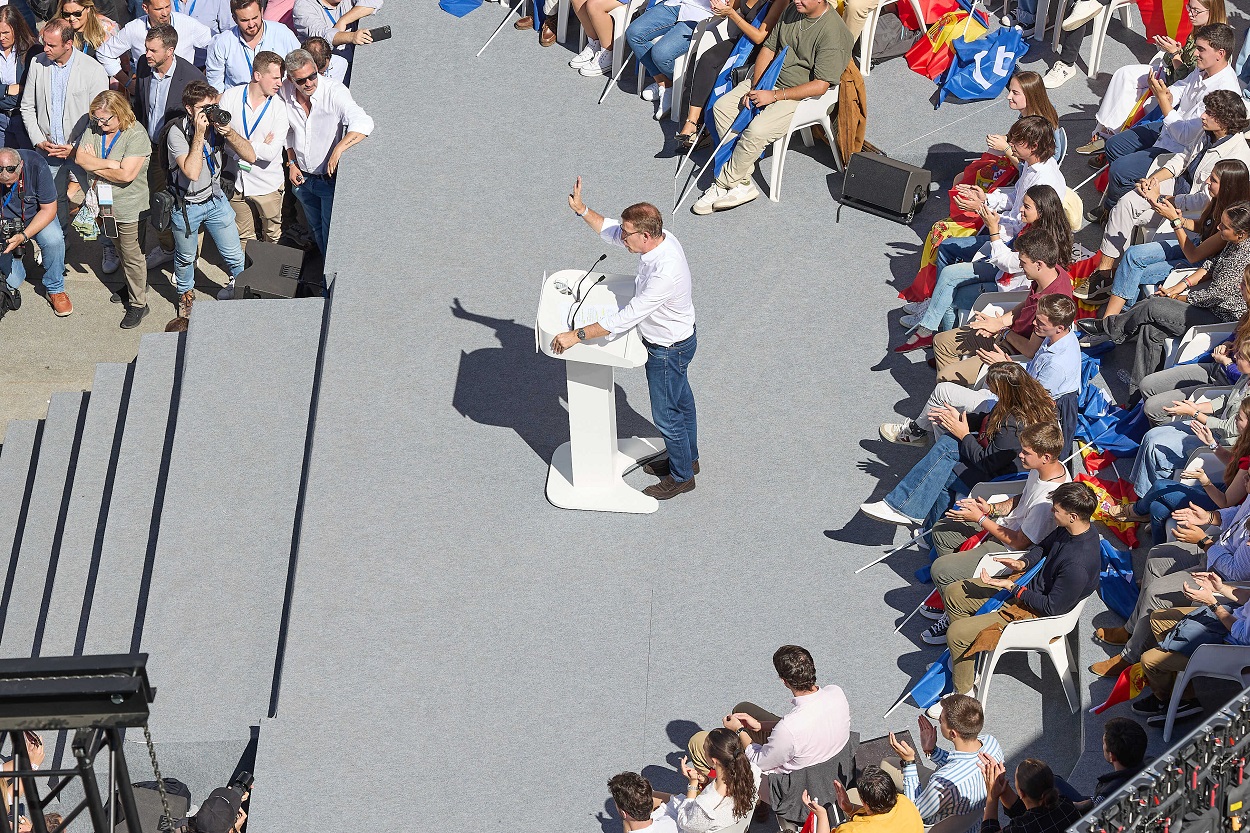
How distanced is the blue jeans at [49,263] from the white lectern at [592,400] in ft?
12.2

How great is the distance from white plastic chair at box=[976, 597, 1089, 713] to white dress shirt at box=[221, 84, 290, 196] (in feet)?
16.6

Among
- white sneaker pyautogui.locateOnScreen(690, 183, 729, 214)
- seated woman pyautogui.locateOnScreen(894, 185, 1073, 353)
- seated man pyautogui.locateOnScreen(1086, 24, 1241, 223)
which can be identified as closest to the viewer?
seated woman pyautogui.locateOnScreen(894, 185, 1073, 353)

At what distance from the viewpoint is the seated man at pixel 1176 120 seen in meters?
7.81

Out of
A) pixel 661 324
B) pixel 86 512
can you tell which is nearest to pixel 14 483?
pixel 86 512

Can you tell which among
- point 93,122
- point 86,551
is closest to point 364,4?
point 93,122

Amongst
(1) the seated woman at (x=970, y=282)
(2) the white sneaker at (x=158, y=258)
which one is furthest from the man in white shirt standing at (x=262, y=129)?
(1) the seated woman at (x=970, y=282)

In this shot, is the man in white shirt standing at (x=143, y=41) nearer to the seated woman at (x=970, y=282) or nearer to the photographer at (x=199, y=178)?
the photographer at (x=199, y=178)

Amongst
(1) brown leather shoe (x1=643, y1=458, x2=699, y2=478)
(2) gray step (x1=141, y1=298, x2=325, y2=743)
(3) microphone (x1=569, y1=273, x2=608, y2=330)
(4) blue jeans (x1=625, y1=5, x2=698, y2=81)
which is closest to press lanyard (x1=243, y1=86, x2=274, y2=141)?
(2) gray step (x1=141, y1=298, x2=325, y2=743)

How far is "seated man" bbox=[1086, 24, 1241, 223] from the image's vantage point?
7.81m

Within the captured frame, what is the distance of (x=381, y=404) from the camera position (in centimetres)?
765

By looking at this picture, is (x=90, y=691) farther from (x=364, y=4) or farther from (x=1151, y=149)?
(x=364, y=4)

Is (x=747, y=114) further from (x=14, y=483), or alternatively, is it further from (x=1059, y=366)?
(x=14, y=483)

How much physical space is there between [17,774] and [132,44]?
23.1ft

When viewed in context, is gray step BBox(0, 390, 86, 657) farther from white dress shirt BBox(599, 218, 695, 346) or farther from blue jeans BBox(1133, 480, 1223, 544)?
blue jeans BBox(1133, 480, 1223, 544)
